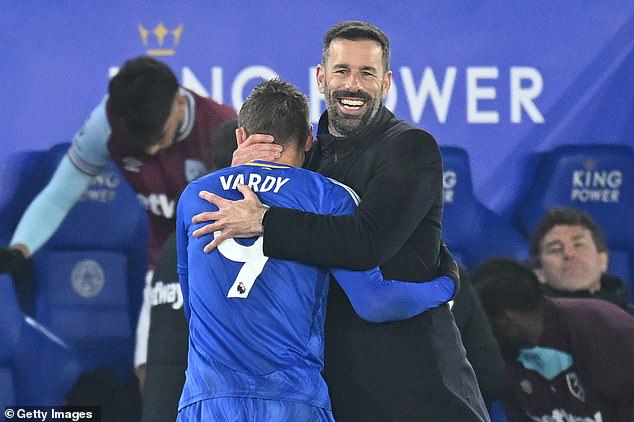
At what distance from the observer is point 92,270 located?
4703 mm

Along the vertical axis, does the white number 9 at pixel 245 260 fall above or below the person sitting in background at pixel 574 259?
above

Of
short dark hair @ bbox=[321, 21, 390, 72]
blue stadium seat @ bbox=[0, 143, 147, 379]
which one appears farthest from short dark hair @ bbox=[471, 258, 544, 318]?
short dark hair @ bbox=[321, 21, 390, 72]

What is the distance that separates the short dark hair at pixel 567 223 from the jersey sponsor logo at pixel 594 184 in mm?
62

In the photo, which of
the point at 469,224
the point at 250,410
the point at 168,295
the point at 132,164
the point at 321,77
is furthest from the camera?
the point at 132,164

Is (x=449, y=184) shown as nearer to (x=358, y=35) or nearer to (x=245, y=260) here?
(x=358, y=35)

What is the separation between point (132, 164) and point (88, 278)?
51cm

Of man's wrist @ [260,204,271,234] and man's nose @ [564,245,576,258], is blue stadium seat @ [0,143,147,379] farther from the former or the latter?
man's wrist @ [260,204,271,234]

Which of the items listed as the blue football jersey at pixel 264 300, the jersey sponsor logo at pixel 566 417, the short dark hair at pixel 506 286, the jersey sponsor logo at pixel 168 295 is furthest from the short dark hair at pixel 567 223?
the blue football jersey at pixel 264 300

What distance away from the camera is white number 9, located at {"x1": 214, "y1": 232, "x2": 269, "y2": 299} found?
2473 mm

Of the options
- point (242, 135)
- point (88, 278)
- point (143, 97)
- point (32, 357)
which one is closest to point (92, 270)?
point (88, 278)

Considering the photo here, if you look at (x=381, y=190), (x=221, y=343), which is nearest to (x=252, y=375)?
(x=221, y=343)

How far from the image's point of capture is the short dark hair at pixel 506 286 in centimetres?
463

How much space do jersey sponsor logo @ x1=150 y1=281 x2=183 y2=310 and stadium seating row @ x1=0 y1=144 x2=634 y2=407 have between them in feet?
1.49

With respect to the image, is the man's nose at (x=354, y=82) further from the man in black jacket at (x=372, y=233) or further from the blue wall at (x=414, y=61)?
the blue wall at (x=414, y=61)
